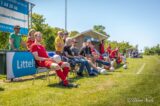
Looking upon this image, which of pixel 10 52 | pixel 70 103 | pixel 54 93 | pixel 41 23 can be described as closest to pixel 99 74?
pixel 10 52

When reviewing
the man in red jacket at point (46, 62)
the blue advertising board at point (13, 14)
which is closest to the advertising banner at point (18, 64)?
the man in red jacket at point (46, 62)

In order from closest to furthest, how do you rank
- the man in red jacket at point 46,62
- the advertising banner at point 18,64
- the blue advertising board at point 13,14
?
the man in red jacket at point 46,62 < the advertising banner at point 18,64 < the blue advertising board at point 13,14

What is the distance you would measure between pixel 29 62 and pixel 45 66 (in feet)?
12.0

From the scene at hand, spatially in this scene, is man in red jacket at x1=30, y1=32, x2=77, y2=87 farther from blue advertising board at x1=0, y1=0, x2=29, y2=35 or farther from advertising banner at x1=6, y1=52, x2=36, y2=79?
blue advertising board at x1=0, y1=0, x2=29, y2=35

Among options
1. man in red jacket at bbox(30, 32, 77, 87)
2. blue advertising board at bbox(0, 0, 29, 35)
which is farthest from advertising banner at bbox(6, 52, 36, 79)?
blue advertising board at bbox(0, 0, 29, 35)

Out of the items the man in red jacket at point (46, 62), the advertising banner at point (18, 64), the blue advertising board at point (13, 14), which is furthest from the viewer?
the blue advertising board at point (13, 14)

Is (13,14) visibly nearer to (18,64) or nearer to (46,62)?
(18,64)

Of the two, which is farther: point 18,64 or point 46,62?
point 18,64

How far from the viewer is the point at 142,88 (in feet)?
25.5

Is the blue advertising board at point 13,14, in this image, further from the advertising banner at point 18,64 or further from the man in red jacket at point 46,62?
the man in red jacket at point 46,62

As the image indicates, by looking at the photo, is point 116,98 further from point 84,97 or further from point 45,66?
point 45,66

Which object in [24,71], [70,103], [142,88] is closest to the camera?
[70,103]

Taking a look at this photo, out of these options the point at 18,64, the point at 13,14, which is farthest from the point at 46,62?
the point at 13,14

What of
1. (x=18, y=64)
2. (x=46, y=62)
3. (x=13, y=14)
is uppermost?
(x=13, y=14)
